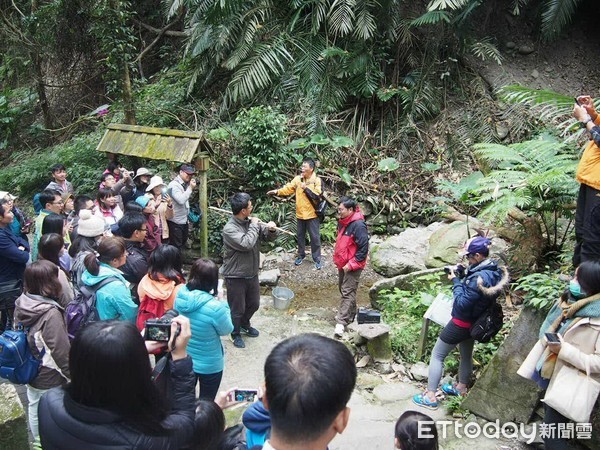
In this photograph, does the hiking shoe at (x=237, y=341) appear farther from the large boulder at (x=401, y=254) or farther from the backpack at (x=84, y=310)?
the large boulder at (x=401, y=254)

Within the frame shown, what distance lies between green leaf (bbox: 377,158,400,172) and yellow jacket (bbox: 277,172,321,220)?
198 cm

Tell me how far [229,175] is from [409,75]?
4427 millimetres

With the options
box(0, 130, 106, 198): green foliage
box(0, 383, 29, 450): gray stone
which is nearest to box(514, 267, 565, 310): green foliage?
box(0, 383, 29, 450): gray stone

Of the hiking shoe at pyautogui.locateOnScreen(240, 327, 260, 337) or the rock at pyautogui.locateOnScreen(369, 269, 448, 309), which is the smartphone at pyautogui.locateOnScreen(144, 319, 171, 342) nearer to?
the hiking shoe at pyautogui.locateOnScreen(240, 327, 260, 337)

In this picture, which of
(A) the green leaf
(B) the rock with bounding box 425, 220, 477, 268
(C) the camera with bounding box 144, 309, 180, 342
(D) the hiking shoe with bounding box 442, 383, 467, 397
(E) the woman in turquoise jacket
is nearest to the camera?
(C) the camera with bounding box 144, 309, 180, 342

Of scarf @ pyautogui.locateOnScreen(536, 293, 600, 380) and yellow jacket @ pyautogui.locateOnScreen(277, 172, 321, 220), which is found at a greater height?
scarf @ pyautogui.locateOnScreen(536, 293, 600, 380)

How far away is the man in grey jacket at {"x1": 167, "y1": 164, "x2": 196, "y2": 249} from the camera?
7035mm

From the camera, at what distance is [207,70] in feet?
37.6

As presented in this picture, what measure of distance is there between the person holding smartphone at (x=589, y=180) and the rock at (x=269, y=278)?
168 inches

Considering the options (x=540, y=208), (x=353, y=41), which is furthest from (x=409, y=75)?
(x=540, y=208)

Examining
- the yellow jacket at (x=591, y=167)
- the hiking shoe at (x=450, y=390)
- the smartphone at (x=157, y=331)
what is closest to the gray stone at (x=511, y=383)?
the hiking shoe at (x=450, y=390)

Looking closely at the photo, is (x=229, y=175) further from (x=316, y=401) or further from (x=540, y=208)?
(x=316, y=401)

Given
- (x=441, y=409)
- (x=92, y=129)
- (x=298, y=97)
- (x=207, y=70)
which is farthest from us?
(x=92, y=129)

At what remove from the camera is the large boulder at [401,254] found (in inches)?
313
